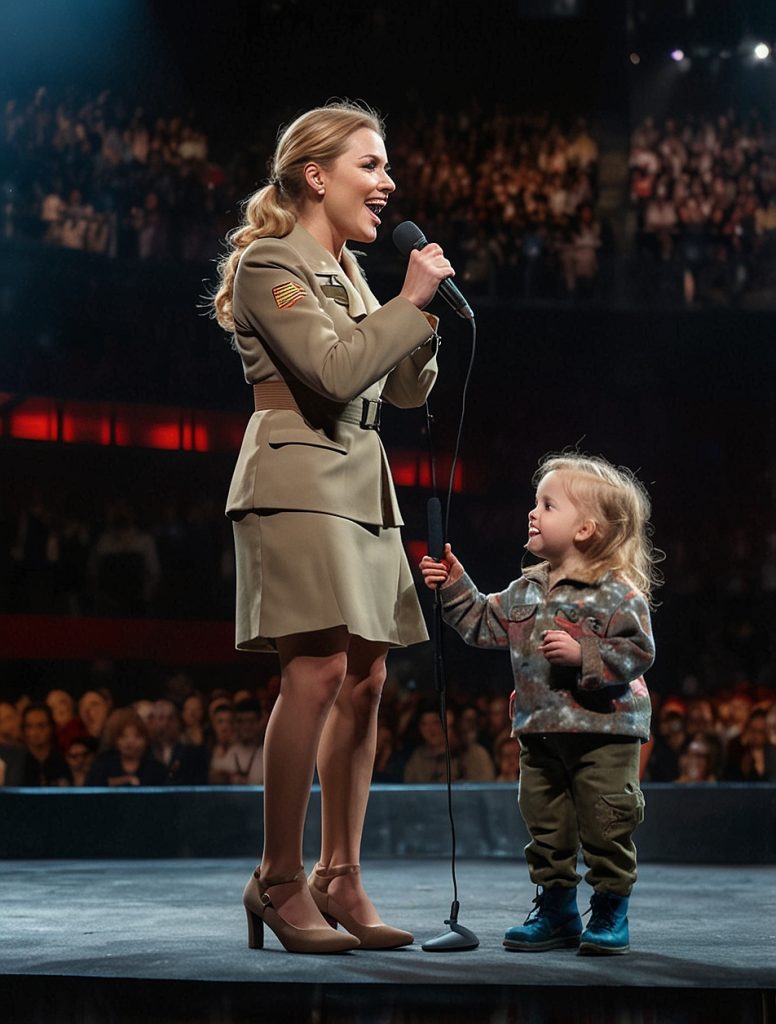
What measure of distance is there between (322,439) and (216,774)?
4150 millimetres

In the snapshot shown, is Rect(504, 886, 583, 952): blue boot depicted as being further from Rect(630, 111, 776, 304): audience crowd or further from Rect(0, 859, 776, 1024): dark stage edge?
Rect(630, 111, 776, 304): audience crowd

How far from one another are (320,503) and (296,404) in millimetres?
178

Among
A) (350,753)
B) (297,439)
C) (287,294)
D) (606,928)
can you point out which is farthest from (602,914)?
(287,294)

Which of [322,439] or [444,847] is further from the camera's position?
[444,847]

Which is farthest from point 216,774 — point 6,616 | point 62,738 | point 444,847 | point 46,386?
point 46,386

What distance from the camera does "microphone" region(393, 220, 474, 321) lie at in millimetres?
2385

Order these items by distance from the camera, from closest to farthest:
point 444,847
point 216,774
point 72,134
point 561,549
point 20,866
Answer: point 561,549, point 20,866, point 444,847, point 216,774, point 72,134

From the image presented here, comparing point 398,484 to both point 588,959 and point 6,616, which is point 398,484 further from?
point 588,959

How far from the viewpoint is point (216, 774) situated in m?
6.22

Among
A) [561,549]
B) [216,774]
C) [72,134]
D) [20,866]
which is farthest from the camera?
[72,134]

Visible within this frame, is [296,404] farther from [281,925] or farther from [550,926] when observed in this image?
[550,926]

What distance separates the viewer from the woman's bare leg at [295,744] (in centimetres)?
228

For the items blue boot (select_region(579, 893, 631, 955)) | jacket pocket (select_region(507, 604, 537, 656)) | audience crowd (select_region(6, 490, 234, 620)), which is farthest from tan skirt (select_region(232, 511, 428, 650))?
audience crowd (select_region(6, 490, 234, 620))

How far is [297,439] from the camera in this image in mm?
2307
